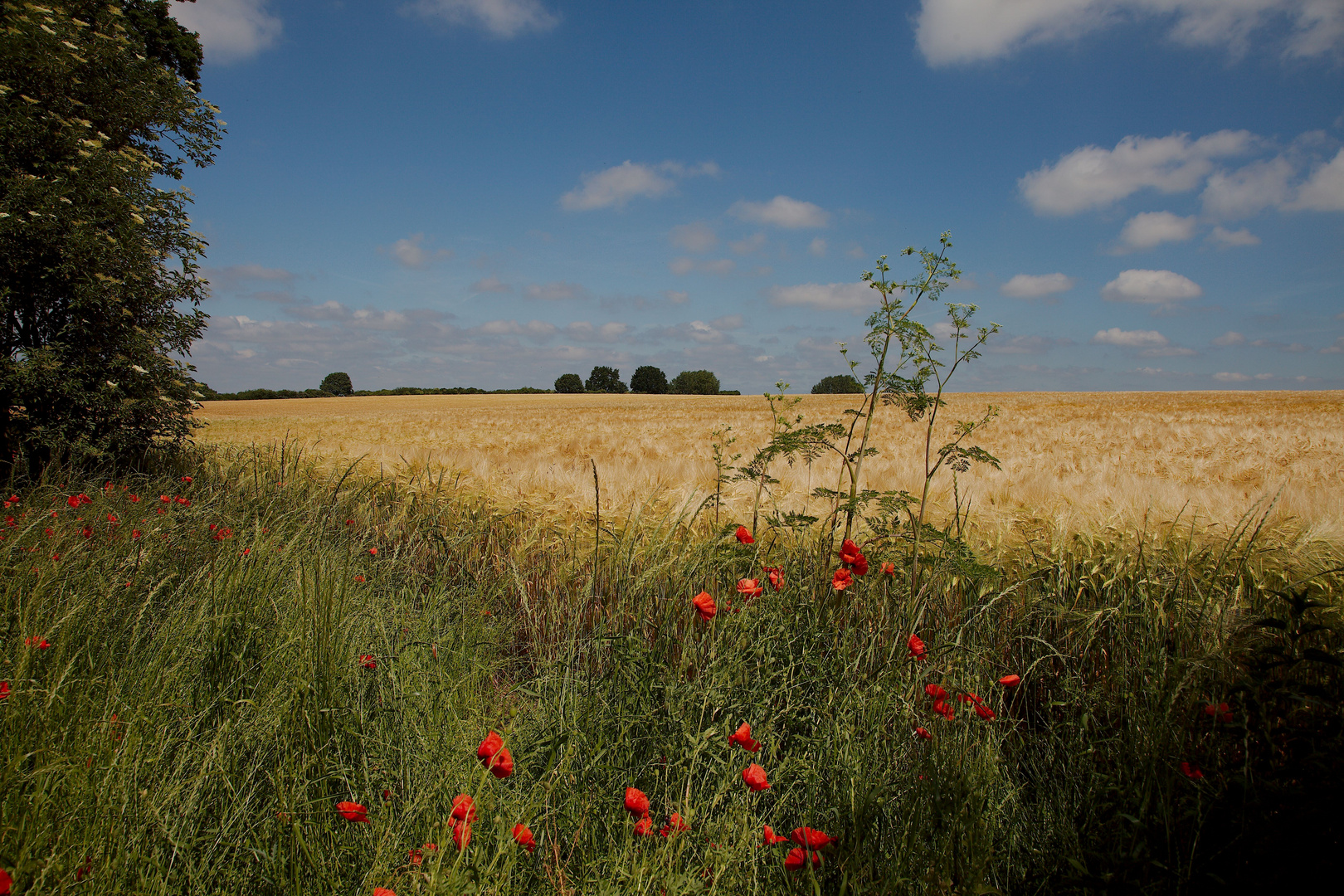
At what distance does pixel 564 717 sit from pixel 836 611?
123 centimetres

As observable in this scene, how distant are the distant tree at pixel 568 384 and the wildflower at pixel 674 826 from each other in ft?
221

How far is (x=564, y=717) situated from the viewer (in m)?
1.84

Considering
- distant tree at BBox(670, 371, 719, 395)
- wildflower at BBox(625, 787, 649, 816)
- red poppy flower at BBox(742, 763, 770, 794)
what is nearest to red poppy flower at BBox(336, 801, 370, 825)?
wildflower at BBox(625, 787, 649, 816)

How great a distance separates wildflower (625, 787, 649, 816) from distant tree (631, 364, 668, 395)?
74.0m

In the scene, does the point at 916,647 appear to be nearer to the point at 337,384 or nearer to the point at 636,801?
the point at 636,801

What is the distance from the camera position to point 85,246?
553 cm

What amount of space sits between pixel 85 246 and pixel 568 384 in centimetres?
6420

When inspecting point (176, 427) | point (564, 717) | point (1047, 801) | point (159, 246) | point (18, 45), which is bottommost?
point (1047, 801)

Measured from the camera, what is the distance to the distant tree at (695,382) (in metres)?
69.5

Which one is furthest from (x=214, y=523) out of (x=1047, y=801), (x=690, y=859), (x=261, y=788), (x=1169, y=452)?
(x=1169, y=452)

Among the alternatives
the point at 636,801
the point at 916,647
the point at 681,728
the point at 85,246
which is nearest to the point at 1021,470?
the point at 916,647

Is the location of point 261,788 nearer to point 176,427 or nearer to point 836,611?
point 836,611

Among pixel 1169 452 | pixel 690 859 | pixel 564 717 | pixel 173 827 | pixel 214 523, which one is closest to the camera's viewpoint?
pixel 173 827

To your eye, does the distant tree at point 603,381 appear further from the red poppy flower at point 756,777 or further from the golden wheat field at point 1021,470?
the red poppy flower at point 756,777
